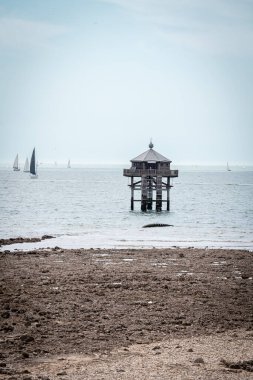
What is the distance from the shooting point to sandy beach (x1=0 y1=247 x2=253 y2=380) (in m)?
9.25

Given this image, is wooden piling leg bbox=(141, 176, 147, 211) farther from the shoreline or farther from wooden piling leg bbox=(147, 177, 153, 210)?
the shoreline

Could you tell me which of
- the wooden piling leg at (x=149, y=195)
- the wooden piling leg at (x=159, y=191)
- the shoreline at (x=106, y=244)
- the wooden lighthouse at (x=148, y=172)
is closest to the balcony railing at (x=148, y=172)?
the wooden lighthouse at (x=148, y=172)

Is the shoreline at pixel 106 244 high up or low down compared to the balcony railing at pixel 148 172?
down

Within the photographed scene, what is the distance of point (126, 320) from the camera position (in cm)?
1233

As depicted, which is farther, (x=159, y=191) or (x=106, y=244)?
(x=159, y=191)

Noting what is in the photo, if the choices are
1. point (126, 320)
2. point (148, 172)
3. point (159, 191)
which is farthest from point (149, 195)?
point (126, 320)

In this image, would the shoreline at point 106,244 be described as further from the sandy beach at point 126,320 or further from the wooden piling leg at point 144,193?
the wooden piling leg at point 144,193

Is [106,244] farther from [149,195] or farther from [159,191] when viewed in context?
[149,195]

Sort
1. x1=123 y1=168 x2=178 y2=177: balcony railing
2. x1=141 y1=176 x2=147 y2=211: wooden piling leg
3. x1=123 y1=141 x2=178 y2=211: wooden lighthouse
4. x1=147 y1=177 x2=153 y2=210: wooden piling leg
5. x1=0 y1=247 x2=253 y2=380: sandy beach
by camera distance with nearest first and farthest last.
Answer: x1=0 y1=247 x2=253 y2=380: sandy beach, x1=123 y1=168 x2=178 y2=177: balcony railing, x1=123 y1=141 x2=178 y2=211: wooden lighthouse, x1=141 y1=176 x2=147 y2=211: wooden piling leg, x1=147 y1=177 x2=153 y2=210: wooden piling leg

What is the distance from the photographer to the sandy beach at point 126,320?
9250 mm

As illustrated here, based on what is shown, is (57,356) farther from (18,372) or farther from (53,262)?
(53,262)

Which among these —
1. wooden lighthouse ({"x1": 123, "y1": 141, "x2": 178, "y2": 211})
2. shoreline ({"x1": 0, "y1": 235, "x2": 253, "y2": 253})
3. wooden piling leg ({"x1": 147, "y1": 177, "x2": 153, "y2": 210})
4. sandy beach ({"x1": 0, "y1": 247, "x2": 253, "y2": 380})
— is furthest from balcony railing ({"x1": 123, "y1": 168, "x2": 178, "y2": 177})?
sandy beach ({"x1": 0, "y1": 247, "x2": 253, "y2": 380})

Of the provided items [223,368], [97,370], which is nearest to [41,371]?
[97,370]

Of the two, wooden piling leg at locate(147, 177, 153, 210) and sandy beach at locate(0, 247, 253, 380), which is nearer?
sandy beach at locate(0, 247, 253, 380)
